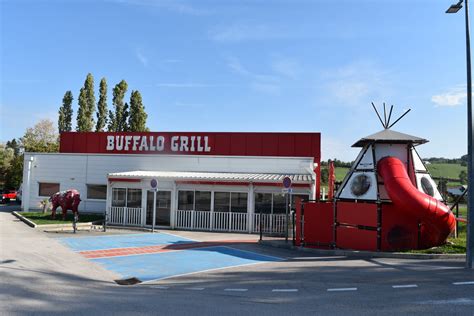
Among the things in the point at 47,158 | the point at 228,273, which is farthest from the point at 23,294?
the point at 47,158

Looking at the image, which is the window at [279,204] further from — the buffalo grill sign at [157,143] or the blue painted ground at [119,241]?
the buffalo grill sign at [157,143]

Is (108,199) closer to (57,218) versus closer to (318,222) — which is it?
(57,218)

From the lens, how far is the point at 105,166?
83.3ft

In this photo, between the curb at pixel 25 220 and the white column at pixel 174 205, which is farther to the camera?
the white column at pixel 174 205

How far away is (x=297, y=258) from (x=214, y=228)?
25.4ft

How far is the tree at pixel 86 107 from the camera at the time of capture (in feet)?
178

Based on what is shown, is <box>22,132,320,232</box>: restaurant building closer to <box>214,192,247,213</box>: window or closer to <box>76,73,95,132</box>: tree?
<box>214,192,247,213</box>: window

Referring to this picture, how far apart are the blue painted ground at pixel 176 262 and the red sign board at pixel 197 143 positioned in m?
10.5

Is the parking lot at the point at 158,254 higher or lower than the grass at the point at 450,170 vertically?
lower

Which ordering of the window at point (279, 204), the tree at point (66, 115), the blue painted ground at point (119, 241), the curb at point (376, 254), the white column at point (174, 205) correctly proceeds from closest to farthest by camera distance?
the curb at point (376, 254), the blue painted ground at point (119, 241), the window at point (279, 204), the white column at point (174, 205), the tree at point (66, 115)

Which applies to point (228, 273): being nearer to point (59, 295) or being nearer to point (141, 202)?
point (59, 295)

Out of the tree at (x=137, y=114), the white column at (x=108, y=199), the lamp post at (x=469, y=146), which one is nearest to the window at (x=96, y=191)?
the white column at (x=108, y=199)

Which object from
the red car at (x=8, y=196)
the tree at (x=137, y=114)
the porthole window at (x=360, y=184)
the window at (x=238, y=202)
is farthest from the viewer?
the tree at (x=137, y=114)

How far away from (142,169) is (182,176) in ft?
16.5
